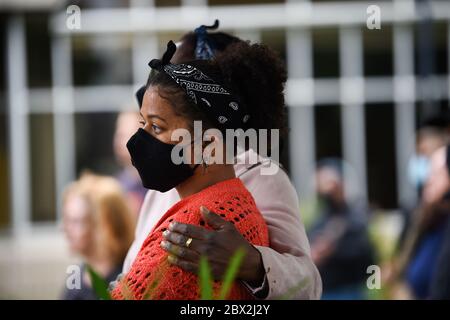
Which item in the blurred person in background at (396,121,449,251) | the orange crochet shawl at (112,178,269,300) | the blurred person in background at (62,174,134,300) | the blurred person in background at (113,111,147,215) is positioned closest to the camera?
the orange crochet shawl at (112,178,269,300)

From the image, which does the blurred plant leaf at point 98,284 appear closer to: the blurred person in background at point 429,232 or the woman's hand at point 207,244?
the woman's hand at point 207,244

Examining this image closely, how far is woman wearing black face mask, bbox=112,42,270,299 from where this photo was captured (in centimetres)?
165

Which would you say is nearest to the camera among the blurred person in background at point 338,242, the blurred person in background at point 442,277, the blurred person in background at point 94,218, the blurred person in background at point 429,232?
the blurred person in background at point 442,277

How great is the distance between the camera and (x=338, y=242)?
673 cm

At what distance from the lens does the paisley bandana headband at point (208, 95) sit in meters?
1.67

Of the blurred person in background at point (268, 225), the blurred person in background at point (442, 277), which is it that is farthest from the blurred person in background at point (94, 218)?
the blurred person in background at point (268, 225)

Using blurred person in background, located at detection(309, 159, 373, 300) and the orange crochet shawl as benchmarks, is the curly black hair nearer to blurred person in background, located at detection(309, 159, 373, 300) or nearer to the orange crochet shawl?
the orange crochet shawl

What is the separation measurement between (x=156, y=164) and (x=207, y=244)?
0.18 metres

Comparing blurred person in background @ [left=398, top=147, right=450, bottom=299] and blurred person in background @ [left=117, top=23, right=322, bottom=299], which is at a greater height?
blurred person in background @ [left=117, top=23, right=322, bottom=299]

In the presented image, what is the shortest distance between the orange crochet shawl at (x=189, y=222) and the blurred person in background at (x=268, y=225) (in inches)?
1.1

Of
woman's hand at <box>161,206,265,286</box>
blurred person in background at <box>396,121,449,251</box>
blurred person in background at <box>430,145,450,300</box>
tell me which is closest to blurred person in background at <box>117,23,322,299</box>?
woman's hand at <box>161,206,265,286</box>

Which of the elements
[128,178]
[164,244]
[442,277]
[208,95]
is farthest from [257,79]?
[128,178]

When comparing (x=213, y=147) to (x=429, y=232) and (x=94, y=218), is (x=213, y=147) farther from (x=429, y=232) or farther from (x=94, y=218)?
(x=429, y=232)
